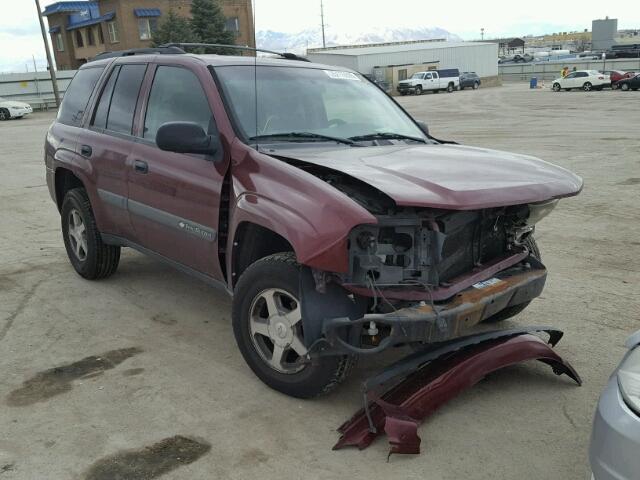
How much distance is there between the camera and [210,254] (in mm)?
4070

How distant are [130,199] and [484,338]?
110 inches

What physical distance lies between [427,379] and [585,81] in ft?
140

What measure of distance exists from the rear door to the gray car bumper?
12.3 feet

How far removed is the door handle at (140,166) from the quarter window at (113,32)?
54.2 m

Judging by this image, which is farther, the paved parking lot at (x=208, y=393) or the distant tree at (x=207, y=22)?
the distant tree at (x=207, y=22)

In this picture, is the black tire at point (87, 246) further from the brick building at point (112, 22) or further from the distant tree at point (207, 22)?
the brick building at point (112, 22)

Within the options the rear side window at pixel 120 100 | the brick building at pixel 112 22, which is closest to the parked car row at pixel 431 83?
the brick building at pixel 112 22

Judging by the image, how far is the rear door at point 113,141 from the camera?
15.9 feet

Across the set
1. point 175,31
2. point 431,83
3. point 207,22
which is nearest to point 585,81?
point 431,83

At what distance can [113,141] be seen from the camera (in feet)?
16.3

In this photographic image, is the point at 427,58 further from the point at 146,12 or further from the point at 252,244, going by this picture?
the point at 252,244

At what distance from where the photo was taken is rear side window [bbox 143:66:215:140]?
13.8 ft

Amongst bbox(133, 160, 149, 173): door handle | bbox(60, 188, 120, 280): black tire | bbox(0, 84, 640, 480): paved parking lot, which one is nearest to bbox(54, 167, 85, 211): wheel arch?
bbox(60, 188, 120, 280): black tire

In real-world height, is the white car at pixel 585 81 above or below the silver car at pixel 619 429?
below
